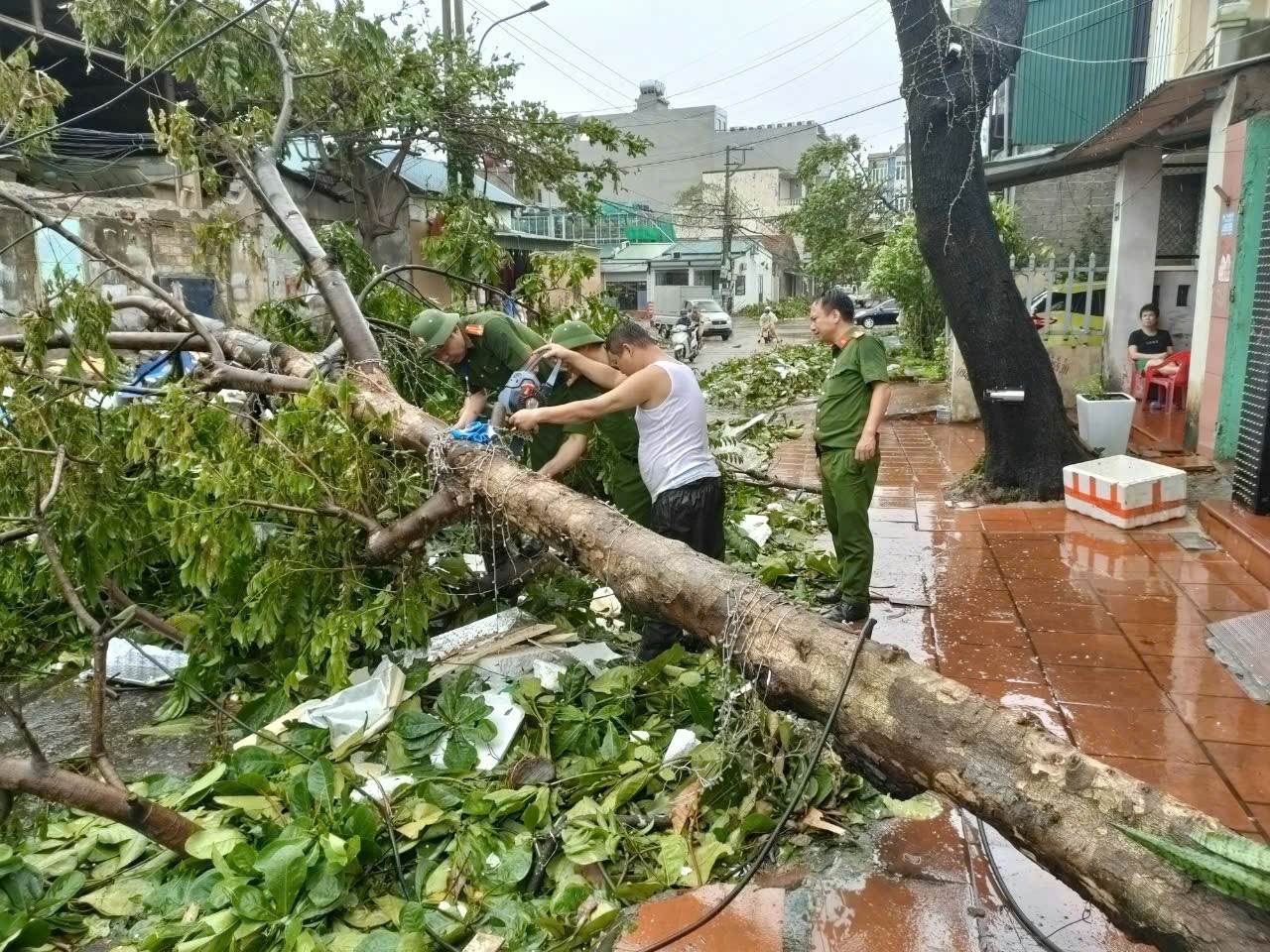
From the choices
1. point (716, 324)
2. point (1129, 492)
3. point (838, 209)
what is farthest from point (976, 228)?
point (716, 324)

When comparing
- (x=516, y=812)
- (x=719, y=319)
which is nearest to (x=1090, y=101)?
(x=516, y=812)

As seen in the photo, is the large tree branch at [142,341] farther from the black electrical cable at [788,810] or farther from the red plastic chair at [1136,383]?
the red plastic chair at [1136,383]

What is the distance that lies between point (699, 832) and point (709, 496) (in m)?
1.56

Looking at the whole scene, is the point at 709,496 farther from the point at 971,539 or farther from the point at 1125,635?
the point at 971,539

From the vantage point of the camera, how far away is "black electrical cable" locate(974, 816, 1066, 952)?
244 cm

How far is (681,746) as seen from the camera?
3.35 meters

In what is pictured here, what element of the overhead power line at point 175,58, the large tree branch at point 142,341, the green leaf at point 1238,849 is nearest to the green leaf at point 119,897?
the large tree branch at point 142,341

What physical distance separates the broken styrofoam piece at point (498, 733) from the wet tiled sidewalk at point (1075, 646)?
52.6 inches

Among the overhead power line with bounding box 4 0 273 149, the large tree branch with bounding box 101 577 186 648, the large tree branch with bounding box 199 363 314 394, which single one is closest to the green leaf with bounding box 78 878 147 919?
the large tree branch with bounding box 101 577 186 648

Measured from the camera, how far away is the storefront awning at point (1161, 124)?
21.9ft

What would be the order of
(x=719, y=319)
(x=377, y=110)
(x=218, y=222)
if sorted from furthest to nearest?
1. (x=719, y=319)
2. (x=377, y=110)
3. (x=218, y=222)

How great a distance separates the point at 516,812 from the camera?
3.14m

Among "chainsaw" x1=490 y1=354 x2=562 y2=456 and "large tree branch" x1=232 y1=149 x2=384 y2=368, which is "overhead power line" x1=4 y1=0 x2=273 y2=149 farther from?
"chainsaw" x1=490 y1=354 x2=562 y2=456

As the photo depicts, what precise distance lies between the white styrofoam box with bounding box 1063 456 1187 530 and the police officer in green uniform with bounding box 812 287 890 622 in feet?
7.53
